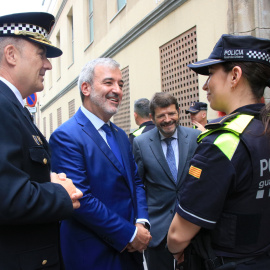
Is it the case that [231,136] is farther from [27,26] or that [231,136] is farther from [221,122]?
[27,26]

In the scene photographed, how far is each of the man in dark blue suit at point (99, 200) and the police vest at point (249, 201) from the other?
29.8 inches

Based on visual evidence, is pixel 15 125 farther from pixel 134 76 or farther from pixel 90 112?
pixel 134 76

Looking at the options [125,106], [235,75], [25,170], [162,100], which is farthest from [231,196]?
[125,106]

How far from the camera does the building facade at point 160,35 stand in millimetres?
4610

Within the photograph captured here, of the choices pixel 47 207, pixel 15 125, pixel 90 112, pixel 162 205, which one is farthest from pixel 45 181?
pixel 162 205

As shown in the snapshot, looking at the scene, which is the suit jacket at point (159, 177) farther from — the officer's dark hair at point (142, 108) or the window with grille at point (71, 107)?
the window with grille at point (71, 107)

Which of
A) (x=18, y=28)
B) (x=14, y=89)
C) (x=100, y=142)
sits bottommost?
(x=100, y=142)

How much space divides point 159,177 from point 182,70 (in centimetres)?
368

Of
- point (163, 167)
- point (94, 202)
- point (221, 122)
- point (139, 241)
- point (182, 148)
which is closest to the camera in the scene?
point (221, 122)

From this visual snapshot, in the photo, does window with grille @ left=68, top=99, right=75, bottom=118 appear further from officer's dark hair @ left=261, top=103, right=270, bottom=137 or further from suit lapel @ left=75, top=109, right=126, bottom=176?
officer's dark hair @ left=261, top=103, right=270, bottom=137

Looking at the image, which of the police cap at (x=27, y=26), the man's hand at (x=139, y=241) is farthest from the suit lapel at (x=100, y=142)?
the police cap at (x=27, y=26)

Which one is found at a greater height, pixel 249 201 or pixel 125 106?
pixel 125 106

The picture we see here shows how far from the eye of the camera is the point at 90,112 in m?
2.40

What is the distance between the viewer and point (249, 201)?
147 cm
